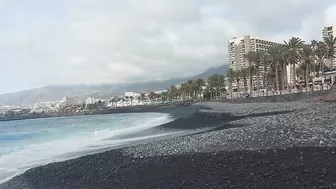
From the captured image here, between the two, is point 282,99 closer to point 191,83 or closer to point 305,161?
point 305,161

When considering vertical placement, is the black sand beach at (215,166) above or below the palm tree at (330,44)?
below

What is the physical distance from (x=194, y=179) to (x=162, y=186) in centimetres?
98

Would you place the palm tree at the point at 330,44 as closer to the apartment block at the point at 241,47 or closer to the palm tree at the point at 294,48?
the palm tree at the point at 294,48

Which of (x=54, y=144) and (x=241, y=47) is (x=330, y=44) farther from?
(x=241, y=47)

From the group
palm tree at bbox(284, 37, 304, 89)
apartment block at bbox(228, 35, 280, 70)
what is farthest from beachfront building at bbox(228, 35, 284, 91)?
palm tree at bbox(284, 37, 304, 89)

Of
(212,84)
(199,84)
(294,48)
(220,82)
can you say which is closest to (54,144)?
(294,48)

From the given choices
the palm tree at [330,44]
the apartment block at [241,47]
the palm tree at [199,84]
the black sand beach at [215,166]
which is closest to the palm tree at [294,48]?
the palm tree at [330,44]

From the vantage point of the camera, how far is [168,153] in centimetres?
1463

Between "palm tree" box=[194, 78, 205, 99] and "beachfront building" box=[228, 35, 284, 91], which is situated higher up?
"beachfront building" box=[228, 35, 284, 91]

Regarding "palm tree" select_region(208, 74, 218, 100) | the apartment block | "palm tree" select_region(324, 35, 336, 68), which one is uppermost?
the apartment block

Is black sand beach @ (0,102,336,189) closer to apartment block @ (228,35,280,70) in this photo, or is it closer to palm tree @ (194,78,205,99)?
palm tree @ (194,78,205,99)

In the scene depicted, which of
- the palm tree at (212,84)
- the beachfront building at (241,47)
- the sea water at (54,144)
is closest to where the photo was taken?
the sea water at (54,144)

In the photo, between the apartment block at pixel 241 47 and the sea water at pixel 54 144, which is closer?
the sea water at pixel 54 144

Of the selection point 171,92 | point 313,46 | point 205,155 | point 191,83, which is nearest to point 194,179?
point 205,155
